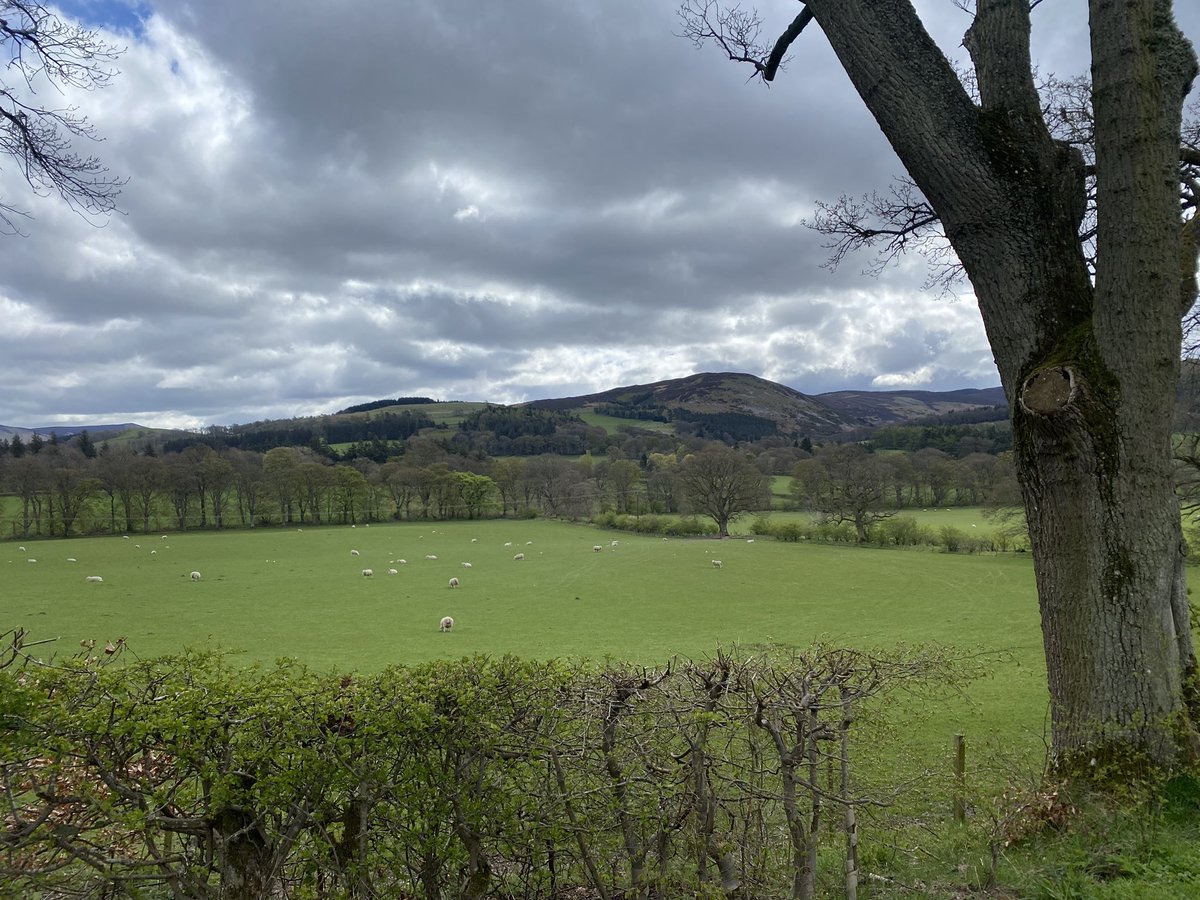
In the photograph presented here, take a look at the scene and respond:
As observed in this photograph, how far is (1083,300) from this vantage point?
14.1 ft

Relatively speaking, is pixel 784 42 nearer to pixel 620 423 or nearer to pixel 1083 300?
pixel 1083 300

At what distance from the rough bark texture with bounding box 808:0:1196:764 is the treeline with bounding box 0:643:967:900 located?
1.28 metres

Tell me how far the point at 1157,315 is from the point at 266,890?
6.49 m

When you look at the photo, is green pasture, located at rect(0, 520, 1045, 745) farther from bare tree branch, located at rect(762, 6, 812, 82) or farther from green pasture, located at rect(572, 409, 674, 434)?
green pasture, located at rect(572, 409, 674, 434)

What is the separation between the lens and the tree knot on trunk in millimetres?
3959

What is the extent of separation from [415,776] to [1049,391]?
4719 mm

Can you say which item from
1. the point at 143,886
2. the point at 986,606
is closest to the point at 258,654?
the point at 143,886

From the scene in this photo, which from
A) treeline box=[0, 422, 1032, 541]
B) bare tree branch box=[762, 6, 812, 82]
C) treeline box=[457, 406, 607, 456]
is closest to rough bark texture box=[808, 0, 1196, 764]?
bare tree branch box=[762, 6, 812, 82]

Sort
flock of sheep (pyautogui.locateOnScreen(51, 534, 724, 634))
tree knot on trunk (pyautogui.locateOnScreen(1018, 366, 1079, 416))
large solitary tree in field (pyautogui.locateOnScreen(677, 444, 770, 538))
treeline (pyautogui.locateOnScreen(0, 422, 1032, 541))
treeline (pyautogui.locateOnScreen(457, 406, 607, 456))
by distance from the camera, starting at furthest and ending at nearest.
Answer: treeline (pyautogui.locateOnScreen(457, 406, 607, 456))
treeline (pyautogui.locateOnScreen(0, 422, 1032, 541))
large solitary tree in field (pyautogui.locateOnScreen(677, 444, 770, 538))
flock of sheep (pyautogui.locateOnScreen(51, 534, 724, 634))
tree knot on trunk (pyautogui.locateOnScreen(1018, 366, 1079, 416))

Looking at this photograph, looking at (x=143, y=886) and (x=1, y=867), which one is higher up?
(x=1, y=867)

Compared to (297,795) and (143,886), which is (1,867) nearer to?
(143,886)

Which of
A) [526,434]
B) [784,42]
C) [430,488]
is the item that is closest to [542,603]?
[784,42]

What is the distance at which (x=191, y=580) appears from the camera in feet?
110

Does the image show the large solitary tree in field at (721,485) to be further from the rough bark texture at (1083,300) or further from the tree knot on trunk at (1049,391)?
the tree knot on trunk at (1049,391)
